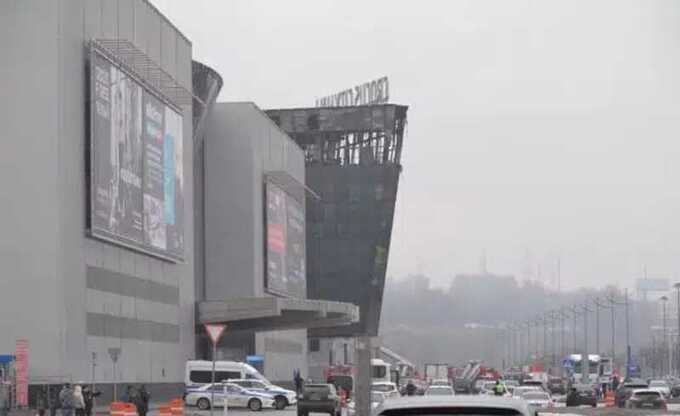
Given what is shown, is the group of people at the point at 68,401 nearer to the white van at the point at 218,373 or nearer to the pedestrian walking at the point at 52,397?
the pedestrian walking at the point at 52,397

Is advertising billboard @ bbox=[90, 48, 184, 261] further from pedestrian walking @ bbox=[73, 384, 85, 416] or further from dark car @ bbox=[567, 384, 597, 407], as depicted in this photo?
dark car @ bbox=[567, 384, 597, 407]

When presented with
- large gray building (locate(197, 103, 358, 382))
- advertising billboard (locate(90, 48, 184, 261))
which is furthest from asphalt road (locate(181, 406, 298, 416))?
large gray building (locate(197, 103, 358, 382))

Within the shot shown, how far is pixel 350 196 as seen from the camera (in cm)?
16588

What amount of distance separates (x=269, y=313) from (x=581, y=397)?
23.7 metres

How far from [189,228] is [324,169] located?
3132 inches

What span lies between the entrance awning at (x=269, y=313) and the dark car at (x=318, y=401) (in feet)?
91.4

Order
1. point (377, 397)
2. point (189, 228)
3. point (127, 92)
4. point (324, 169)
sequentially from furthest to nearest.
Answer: point (324, 169) < point (189, 228) < point (127, 92) < point (377, 397)

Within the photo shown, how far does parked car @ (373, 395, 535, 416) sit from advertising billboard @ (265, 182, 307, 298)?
95703mm

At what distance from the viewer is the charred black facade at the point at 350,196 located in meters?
158

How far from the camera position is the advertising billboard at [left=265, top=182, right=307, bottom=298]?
10650cm

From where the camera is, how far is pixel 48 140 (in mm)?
62438

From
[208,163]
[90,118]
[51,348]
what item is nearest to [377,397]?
[51,348]

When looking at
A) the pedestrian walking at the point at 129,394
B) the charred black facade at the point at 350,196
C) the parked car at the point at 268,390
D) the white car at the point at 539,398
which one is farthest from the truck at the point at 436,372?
the white car at the point at 539,398

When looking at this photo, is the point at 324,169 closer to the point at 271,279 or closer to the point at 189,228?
the point at 271,279
